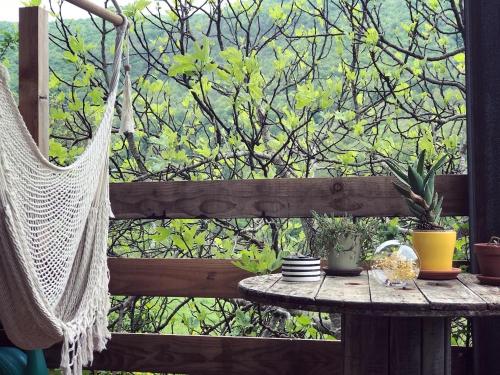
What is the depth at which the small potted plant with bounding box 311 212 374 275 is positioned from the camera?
2.02 metres

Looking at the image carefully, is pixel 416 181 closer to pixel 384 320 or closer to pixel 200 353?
pixel 384 320

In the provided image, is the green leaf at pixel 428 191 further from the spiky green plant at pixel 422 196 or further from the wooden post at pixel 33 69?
the wooden post at pixel 33 69

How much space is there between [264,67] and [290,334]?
44.1 inches

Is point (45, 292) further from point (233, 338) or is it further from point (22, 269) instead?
point (233, 338)

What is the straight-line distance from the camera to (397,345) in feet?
5.59

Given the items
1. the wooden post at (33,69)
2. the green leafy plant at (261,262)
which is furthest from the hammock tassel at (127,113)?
the green leafy plant at (261,262)

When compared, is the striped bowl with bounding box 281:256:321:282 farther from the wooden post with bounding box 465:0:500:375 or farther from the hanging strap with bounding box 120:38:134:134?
the hanging strap with bounding box 120:38:134:134

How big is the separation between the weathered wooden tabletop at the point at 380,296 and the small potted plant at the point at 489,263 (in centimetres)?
3

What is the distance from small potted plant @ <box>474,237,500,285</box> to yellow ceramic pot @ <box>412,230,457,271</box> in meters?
0.09

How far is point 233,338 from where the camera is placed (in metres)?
2.58

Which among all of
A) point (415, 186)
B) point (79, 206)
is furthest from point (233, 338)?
point (415, 186)

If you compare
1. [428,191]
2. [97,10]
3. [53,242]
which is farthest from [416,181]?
[97,10]

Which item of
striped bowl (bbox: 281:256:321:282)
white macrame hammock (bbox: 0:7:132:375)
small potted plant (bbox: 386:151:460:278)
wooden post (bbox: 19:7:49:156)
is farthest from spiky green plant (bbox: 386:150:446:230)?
wooden post (bbox: 19:7:49:156)

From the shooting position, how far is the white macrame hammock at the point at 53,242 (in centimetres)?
175
